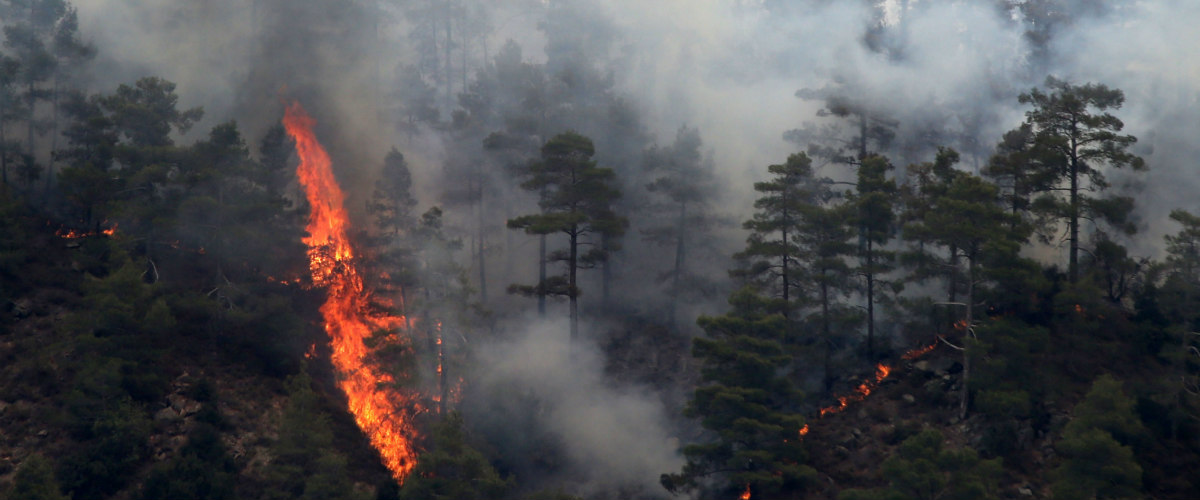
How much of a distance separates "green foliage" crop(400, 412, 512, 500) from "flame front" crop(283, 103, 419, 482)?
16.4 ft

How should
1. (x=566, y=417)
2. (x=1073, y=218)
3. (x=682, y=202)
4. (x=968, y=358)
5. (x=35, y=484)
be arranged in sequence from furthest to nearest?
(x=682, y=202) < (x=566, y=417) < (x=1073, y=218) < (x=968, y=358) < (x=35, y=484)

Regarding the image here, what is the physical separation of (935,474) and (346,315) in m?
30.3

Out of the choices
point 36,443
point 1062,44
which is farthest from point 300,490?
point 1062,44

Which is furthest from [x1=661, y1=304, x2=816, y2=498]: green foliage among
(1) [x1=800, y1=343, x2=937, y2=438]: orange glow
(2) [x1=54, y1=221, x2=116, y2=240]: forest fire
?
(2) [x1=54, y1=221, x2=116, y2=240]: forest fire

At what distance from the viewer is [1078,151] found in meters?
40.2

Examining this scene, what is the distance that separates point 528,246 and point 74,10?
30800 mm

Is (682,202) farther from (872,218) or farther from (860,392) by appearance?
(860,392)

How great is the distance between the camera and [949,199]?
37.1m

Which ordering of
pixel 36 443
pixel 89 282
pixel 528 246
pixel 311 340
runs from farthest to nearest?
1. pixel 528 246
2. pixel 311 340
3. pixel 89 282
4. pixel 36 443

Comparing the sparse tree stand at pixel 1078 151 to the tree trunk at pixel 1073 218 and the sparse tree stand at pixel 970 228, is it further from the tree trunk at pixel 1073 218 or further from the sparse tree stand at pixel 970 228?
the sparse tree stand at pixel 970 228

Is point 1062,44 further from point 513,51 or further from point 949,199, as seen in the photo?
point 513,51

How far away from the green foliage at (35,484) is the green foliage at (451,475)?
12.1m

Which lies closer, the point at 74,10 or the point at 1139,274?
the point at 1139,274

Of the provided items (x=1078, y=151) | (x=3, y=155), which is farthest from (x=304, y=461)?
(x=1078, y=151)
